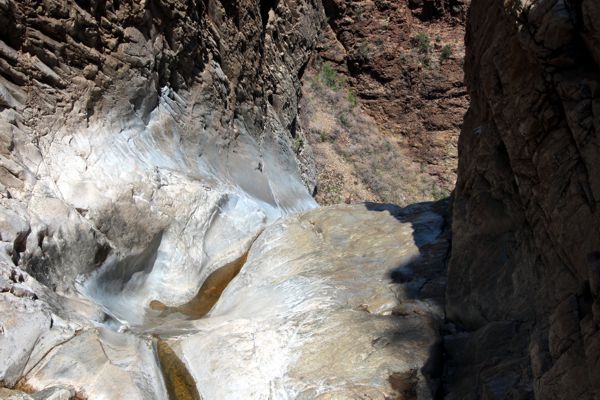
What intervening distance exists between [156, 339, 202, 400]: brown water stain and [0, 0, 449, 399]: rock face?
0.05 ft

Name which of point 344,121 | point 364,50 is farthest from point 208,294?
point 364,50

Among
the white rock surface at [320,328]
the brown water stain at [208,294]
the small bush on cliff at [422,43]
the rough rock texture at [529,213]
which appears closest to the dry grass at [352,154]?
the small bush on cliff at [422,43]

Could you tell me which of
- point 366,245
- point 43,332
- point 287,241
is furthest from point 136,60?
point 43,332

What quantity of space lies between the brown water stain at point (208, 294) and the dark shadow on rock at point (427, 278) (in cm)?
274

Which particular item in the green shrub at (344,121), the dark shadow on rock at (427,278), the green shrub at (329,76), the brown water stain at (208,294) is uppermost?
the green shrub at (329,76)

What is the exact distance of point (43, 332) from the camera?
18.3ft

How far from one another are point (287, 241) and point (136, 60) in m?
4.03

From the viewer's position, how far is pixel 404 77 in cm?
2466

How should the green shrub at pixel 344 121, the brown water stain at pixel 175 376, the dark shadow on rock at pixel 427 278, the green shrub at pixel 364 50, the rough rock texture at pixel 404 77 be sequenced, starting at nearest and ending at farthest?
the dark shadow on rock at pixel 427 278 < the brown water stain at pixel 175 376 < the green shrub at pixel 344 121 < the rough rock texture at pixel 404 77 < the green shrub at pixel 364 50

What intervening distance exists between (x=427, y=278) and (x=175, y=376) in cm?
338

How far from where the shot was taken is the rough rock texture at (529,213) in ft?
11.7

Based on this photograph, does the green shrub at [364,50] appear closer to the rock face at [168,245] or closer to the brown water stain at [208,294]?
the rock face at [168,245]

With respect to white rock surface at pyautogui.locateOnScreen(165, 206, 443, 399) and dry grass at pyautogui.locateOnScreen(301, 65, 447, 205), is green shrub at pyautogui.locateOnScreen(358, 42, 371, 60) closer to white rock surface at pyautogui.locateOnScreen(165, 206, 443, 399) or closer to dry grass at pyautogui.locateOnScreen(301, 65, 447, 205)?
dry grass at pyautogui.locateOnScreen(301, 65, 447, 205)

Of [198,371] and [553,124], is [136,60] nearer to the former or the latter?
[198,371]
